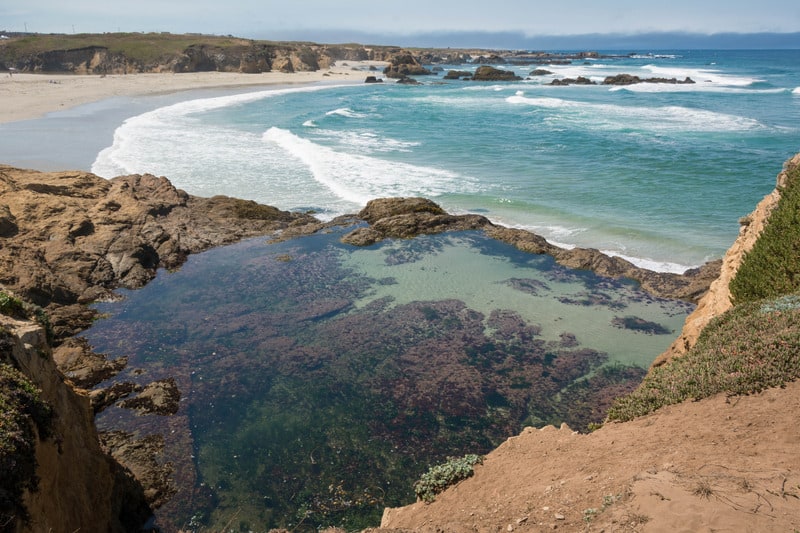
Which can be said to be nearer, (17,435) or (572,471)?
(17,435)

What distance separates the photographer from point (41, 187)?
1906 cm

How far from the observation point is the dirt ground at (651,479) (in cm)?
480

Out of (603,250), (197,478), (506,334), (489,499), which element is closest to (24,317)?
(197,478)

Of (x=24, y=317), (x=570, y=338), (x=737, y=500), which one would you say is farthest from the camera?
(x=570, y=338)

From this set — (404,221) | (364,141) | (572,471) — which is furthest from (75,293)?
(364,141)

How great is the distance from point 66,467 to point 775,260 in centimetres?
1222

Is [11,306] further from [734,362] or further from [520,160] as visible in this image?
[520,160]

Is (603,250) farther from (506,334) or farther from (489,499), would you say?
(489,499)

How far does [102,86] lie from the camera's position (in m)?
68.9

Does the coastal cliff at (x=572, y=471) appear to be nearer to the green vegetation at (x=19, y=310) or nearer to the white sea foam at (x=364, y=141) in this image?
the green vegetation at (x=19, y=310)

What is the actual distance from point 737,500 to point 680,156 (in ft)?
104

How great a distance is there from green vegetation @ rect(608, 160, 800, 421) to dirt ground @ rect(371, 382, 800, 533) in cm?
26

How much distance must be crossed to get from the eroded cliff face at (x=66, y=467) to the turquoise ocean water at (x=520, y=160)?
55.0 feet

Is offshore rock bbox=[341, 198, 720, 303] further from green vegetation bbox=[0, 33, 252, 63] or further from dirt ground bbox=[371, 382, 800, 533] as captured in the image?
green vegetation bbox=[0, 33, 252, 63]
